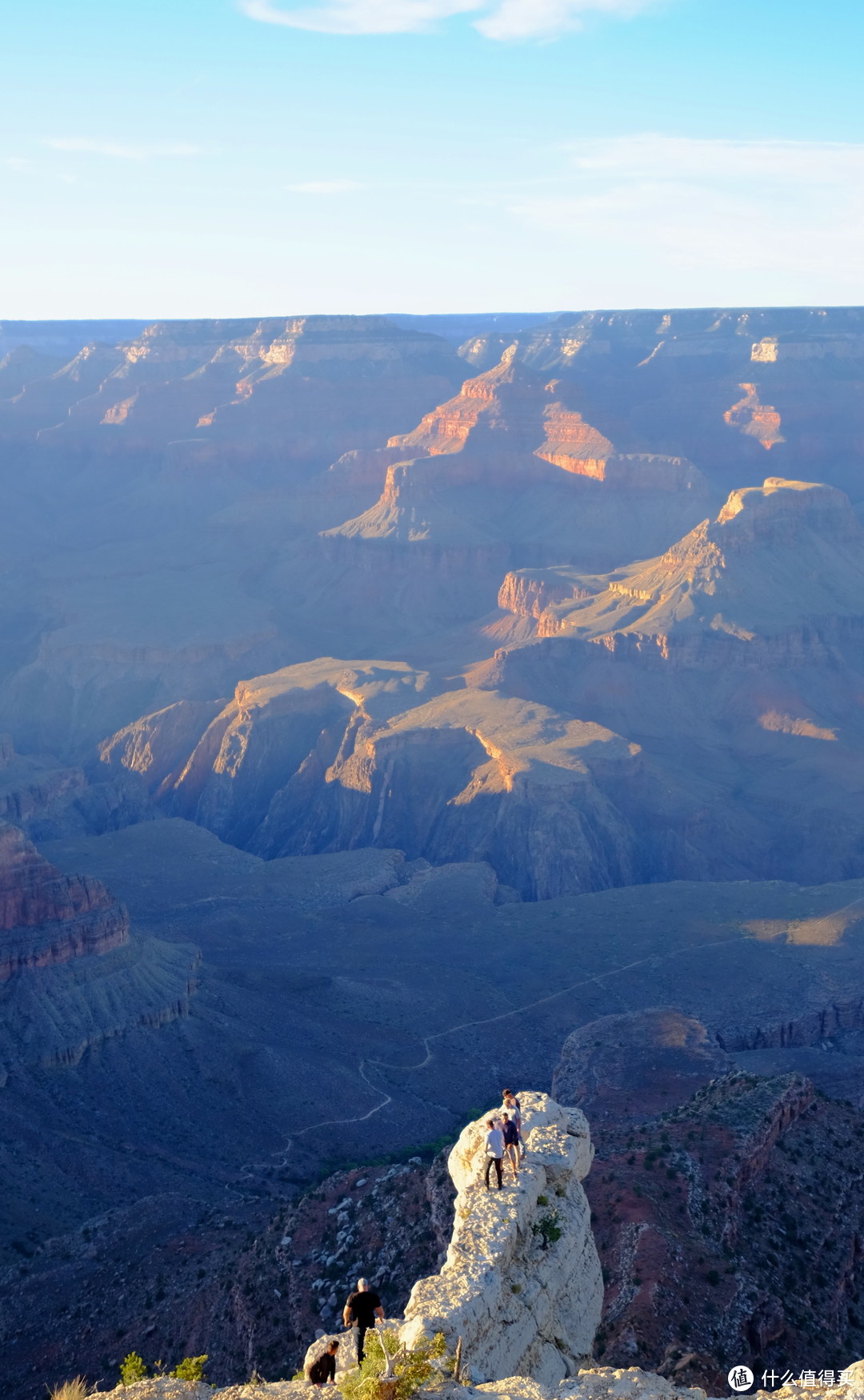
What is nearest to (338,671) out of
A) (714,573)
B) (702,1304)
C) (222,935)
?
(714,573)

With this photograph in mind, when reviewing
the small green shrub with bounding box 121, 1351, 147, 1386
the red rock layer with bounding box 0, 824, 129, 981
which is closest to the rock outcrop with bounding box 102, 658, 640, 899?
the red rock layer with bounding box 0, 824, 129, 981

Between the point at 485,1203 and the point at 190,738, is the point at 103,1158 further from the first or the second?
the point at 190,738

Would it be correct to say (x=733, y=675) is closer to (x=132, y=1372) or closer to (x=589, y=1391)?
(x=132, y=1372)

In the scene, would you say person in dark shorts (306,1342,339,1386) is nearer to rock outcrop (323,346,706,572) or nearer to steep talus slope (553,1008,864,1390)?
steep talus slope (553,1008,864,1390)

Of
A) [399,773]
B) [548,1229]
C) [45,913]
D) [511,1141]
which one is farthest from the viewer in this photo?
[399,773]

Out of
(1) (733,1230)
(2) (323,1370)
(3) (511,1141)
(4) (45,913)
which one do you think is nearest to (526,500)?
(4) (45,913)
